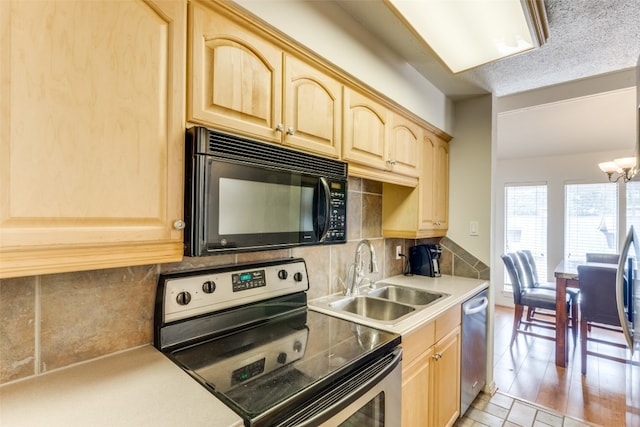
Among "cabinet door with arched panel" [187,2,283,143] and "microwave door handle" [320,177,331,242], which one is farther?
"microwave door handle" [320,177,331,242]

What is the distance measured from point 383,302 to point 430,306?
0.28 m

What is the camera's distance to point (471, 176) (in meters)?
2.49

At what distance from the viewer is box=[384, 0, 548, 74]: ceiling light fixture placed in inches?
50.4

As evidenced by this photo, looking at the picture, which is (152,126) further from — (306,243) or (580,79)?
(580,79)

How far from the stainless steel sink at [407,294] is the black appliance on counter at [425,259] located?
0.47 m

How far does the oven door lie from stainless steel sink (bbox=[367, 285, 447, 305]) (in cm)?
74

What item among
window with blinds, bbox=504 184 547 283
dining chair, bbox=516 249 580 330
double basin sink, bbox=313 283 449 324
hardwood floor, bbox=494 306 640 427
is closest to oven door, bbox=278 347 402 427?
double basin sink, bbox=313 283 449 324

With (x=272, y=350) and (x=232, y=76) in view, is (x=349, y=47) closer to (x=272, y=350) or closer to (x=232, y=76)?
(x=232, y=76)

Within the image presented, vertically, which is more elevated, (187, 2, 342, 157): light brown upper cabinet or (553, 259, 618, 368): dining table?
(187, 2, 342, 157): light brown upper cabinet

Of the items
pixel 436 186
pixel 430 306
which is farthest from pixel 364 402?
pixel 436 186

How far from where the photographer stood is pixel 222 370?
0.96 m

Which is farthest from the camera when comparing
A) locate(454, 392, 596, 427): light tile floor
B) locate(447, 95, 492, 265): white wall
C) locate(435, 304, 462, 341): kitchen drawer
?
locate(447, 95, 492, 265): white wall

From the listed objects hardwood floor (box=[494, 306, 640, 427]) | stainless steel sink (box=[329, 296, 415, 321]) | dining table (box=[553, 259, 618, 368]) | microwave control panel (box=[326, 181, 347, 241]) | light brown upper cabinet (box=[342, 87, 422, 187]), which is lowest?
hardwood floor (box=[494, 306, 640, 427])

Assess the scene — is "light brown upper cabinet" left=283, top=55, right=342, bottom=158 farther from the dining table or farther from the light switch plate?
the dining table
